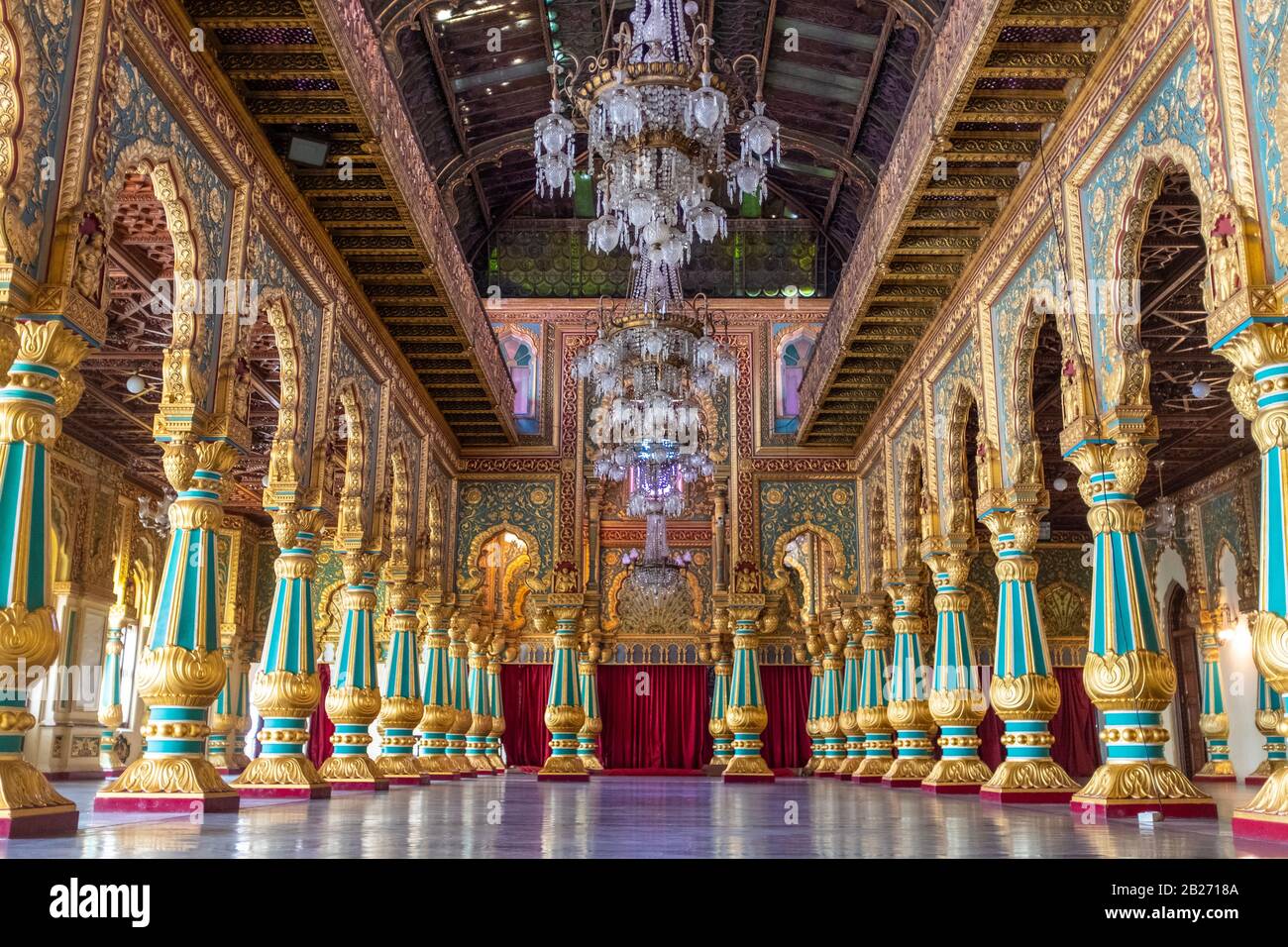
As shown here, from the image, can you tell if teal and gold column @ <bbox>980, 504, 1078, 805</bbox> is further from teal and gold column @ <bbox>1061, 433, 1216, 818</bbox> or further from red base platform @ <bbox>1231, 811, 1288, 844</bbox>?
red base platform @ <bbox>1231, 811, 1288, 844</bbox>

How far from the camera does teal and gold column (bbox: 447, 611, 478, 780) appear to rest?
733 inches

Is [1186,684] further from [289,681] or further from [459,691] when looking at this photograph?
[289,681]

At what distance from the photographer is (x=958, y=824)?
22.8ft

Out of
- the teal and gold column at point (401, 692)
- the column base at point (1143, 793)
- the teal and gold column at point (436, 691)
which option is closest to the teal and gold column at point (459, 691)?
the teal and gold column at point (436, 691)

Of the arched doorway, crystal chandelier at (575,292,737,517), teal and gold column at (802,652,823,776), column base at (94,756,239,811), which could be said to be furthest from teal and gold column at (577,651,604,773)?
column base at (94,756,239,811)

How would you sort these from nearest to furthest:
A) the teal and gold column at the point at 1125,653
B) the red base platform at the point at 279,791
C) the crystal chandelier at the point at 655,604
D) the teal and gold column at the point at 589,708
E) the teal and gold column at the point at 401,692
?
the teal and gold column at the point at 1125,653 → the red base platform at the point at 279,791 → the teal and gold column at the point at 401,692 → the teal and gold column at the point at 589,708 → the crystal chandelier at the point at 655,604

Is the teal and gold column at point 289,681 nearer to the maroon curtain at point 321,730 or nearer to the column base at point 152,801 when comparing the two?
the column base at point 152,801

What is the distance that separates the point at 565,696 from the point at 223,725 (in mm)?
7632

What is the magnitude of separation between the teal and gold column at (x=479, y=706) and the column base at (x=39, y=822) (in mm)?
14957

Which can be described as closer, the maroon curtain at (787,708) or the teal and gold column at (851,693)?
the teal and gold column at (851,693)

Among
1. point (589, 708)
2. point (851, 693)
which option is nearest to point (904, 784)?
point (851, 693)

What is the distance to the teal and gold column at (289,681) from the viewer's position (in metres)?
10.4
